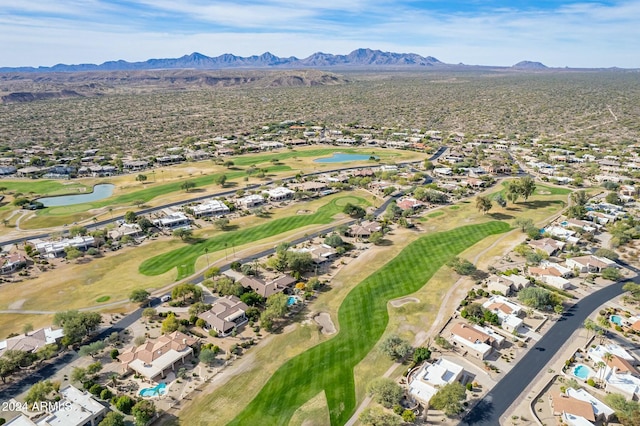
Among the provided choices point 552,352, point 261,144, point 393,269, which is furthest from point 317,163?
point 552,352

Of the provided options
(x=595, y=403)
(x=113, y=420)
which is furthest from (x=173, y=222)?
(x=595, y=403)

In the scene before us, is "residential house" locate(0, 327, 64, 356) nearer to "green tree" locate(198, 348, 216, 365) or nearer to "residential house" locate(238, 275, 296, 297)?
"green tree" locate(198, 348, 216, 365)

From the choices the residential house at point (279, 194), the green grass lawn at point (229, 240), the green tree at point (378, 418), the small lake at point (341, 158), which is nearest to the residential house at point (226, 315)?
the green grass lawn at point (229, 240)

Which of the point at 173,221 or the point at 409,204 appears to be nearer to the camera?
the point at 173,221

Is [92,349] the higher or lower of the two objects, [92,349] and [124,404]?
the higher

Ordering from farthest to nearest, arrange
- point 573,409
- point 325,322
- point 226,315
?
point 325,322
point 226,315
point 573,409

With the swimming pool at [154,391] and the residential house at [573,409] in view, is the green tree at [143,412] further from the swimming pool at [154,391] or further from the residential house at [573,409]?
the residential house at [573,409]

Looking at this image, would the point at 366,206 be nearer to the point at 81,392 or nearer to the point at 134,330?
the point at 134,330

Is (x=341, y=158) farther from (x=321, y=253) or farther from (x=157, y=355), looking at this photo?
(x=157, y=355)
